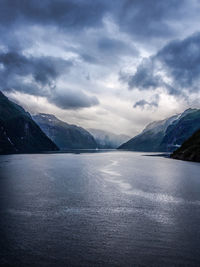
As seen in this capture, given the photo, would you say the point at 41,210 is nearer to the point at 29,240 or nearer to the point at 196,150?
the point at 29,240

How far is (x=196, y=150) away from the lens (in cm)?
16450

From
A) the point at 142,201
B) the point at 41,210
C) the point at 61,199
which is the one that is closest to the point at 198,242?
the point at 142,201

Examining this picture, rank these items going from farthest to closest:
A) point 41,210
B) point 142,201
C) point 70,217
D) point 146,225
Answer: point 142,201 < point 41,210 < point 70,217 < point 146,225

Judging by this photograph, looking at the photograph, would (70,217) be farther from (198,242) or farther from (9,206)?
(198,242)

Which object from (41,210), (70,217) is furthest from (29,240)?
(41,210)

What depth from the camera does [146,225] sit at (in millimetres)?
29469

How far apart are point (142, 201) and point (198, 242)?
1966 cm

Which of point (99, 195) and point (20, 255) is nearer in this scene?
point (20, 255)

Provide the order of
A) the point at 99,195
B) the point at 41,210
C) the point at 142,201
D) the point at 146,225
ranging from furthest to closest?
the point at 99,195
the point at 142,201
the point at 41,210
the point at 146,225

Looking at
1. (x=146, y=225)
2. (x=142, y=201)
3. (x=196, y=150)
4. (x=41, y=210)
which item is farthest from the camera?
(x=196, y=150)

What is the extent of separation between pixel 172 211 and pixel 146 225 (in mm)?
8927

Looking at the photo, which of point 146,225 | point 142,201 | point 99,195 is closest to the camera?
point 146,225

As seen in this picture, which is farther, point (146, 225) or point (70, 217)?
point (70, 217)

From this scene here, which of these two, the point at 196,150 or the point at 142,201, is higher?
the point at 196,150
